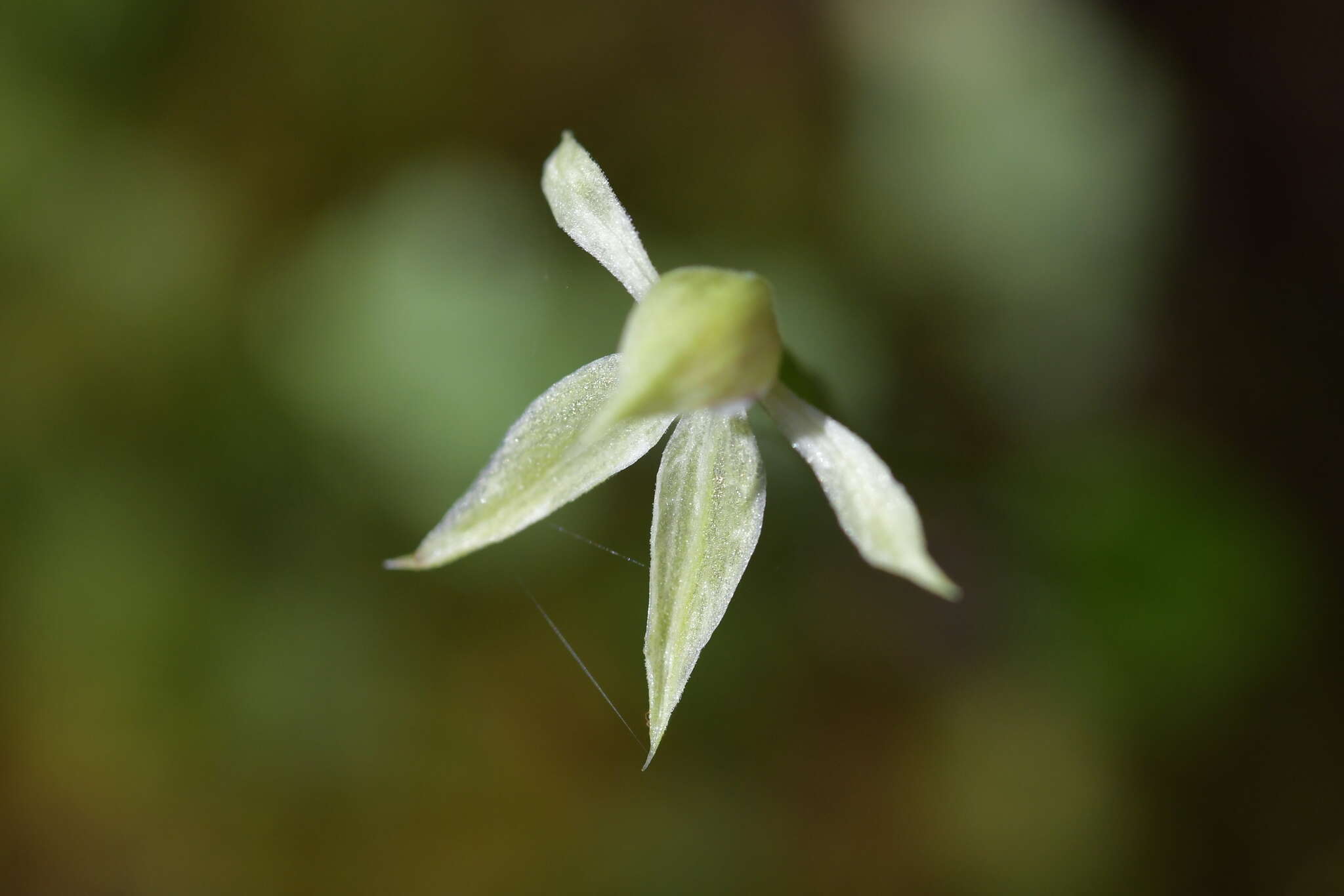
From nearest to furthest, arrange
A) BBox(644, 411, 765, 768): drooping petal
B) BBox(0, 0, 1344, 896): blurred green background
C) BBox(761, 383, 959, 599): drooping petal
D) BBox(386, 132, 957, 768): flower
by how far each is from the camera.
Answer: BBox(761, 383, 959, 599): drooping petal < BBox(386, 132, 957, 768): flower < BBox(644, 411, 765, 768): drooping petal < BBox(0, 0, 1344, 896): blurred green background

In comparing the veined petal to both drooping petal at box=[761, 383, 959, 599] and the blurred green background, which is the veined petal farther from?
the blurred green background

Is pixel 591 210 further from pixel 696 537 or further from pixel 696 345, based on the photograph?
pixel 696 537

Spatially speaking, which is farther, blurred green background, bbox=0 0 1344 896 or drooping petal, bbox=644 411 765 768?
blurred green background, bbox=0 0 1344 896

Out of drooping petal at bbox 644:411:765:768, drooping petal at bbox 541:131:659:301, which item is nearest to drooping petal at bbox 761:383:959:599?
drooping petal at bbox 644:411:765:768

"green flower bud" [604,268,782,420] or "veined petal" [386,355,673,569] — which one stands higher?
"green flower bud" [604,268,782,420]

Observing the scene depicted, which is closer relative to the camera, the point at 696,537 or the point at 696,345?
the point at 696,345

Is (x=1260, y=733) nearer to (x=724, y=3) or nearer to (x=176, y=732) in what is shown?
(x=724, y=3)

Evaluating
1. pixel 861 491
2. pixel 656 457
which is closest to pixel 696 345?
pixel 861 491
